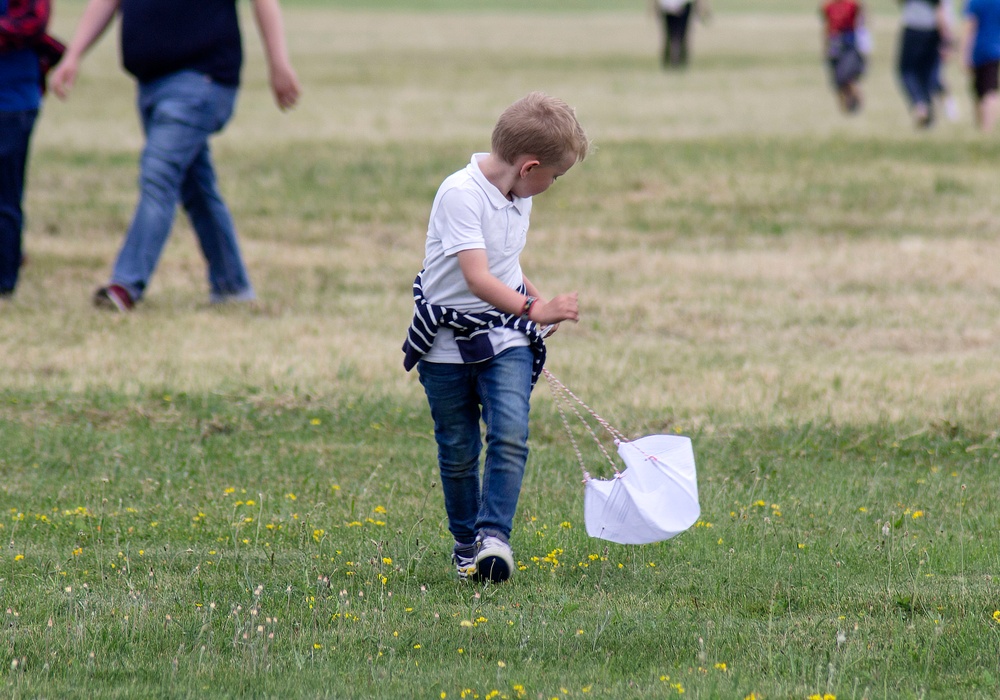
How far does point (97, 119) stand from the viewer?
17953 millimetres

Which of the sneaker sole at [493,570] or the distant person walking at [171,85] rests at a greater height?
the distant person walking at [171,85]

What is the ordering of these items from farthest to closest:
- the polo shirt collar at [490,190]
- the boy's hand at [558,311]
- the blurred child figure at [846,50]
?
the blurred child figure at [846,50] < the polo shirt collar at [490,190] < the boy's hand at [558,311]

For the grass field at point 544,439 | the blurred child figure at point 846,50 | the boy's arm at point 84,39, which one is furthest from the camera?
the blurred child figure at point 846,50

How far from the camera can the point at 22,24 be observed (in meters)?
7.67

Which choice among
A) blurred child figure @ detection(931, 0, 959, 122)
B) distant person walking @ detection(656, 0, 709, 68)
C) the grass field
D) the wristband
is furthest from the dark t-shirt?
distant person walking @ detection(656, 0, 709, 68)

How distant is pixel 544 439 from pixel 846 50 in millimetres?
14660

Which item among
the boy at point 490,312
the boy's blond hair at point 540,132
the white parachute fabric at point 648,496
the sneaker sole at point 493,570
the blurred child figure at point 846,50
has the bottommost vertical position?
the blurred child figure at point 846,50

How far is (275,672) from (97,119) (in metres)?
15.7

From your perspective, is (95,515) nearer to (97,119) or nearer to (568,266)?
(568,266)

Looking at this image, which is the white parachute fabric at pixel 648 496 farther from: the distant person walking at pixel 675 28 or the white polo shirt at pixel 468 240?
the distant person walking at pixel 675 28

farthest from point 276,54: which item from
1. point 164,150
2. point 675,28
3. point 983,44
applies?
point 675,28

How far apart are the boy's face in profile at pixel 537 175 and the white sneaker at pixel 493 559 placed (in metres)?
1.09

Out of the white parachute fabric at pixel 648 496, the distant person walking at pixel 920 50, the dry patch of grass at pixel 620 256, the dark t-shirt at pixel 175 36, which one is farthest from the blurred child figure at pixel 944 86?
the white parachute fabric at pixel 648 496

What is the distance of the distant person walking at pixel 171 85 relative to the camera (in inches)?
302
